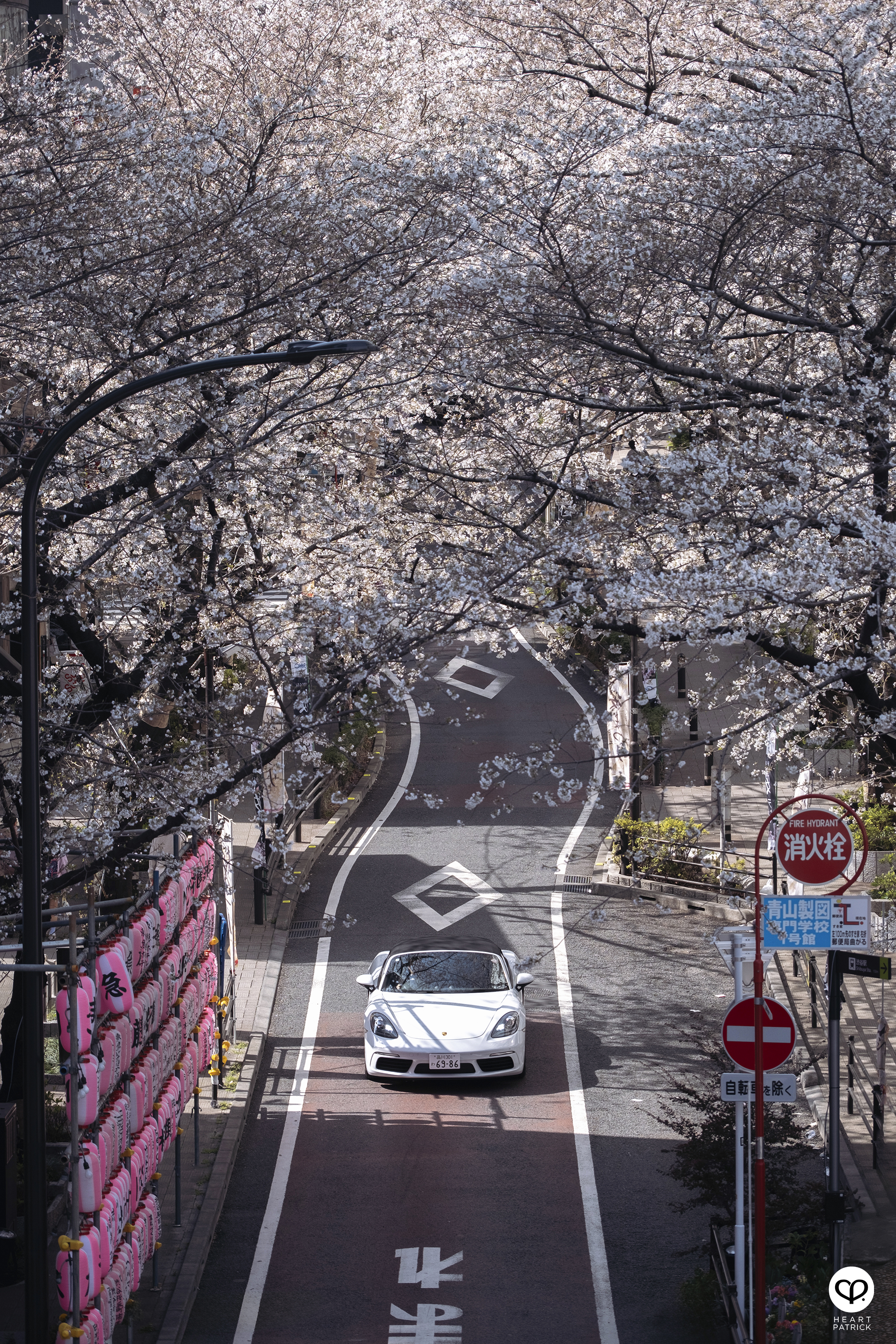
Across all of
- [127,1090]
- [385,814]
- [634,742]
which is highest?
[634,742]

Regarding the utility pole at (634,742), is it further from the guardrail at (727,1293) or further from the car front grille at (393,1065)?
the guardrail at (727,1293)

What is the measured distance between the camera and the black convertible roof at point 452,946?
15555mm

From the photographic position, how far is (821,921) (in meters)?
8.82

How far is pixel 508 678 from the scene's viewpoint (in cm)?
3647

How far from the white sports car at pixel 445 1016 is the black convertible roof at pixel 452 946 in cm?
6

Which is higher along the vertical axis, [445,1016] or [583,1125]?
[445,1016]

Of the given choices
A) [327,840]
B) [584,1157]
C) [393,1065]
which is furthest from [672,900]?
[584,1157]

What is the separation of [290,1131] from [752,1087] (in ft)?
20.4

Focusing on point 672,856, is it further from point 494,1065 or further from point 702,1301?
point 702,1301

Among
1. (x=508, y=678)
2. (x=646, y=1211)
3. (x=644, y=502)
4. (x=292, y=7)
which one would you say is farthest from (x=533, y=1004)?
(x=508, y=678)

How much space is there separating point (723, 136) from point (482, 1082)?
990 centimetres

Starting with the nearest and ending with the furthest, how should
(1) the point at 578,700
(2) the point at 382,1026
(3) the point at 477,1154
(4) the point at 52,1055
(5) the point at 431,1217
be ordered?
1. (5) the point at 431,1217
2. (3) the point at 477,1154
3. (2) the point at 382,1026
4. (4) the point at 52,1055
5. (1) the point at 578,700

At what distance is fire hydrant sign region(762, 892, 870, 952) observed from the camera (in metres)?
8.78

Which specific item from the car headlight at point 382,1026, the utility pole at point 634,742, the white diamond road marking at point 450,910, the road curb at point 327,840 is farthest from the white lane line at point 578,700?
the car headlight at point 382,1026
